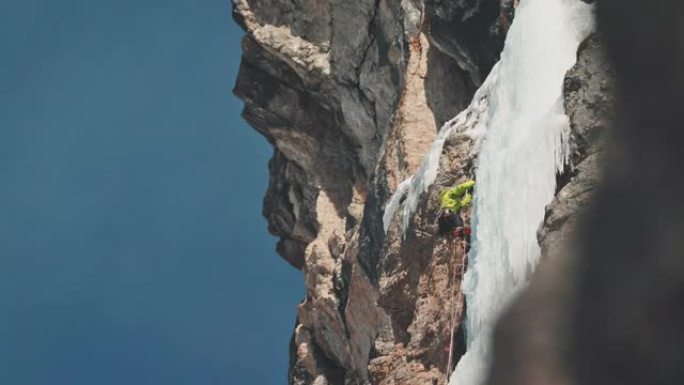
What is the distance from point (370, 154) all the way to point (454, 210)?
14.2m

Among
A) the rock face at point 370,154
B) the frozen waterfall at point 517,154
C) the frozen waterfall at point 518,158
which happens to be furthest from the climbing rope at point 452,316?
the frozen waterfall at point 517,154

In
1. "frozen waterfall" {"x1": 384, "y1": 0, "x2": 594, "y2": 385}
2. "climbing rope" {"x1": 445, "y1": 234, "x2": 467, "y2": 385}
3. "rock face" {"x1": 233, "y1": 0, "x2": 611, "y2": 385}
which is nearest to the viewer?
"frozen waterfall" {"x1": 384, "y1": 0, "x2": 594, "y2": 385}

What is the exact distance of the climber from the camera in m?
16.4

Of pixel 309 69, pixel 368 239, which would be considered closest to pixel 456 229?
pixel 368 239

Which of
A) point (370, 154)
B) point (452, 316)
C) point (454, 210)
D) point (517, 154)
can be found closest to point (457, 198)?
point (454, 210)

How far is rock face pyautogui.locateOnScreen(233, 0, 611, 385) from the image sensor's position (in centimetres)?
1678

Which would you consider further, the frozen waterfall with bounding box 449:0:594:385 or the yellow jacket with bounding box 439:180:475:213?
the yellow jacket with bounding box 439:180:475:213

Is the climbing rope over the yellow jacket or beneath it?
beneath

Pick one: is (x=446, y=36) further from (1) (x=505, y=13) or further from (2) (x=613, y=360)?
(2) (x=613, y=360)

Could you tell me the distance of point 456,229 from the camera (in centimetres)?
1658

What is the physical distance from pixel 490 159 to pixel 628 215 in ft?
38.0

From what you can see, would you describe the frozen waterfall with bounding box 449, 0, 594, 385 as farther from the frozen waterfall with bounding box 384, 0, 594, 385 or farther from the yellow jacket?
the yellow jacket

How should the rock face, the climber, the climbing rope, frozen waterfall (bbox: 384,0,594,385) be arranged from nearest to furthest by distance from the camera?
frozen waterfall (bbox: 384,0,594,385) → the climbing rope → the climber → the rock face

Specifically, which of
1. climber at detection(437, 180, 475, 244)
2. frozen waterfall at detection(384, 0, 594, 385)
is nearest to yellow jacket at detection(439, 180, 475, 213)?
climber at detection(437, 180, 475, 244)
